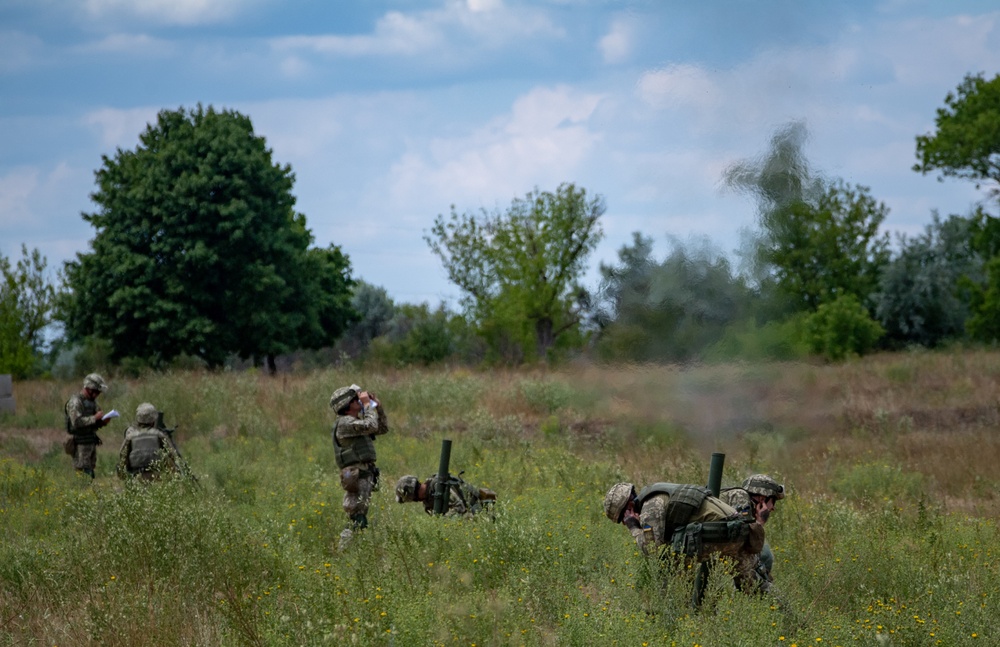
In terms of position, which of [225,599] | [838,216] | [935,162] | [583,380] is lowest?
[225,599]

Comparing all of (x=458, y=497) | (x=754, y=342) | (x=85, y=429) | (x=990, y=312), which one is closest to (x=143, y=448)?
(x=85, y=429)

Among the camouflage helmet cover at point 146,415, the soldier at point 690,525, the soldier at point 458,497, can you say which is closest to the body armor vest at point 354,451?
the soldier at point 458,497

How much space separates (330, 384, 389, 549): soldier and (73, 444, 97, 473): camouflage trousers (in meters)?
5.90

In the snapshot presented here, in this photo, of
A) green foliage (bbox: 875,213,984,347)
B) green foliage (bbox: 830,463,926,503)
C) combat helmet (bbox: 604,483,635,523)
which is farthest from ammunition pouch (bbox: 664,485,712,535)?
green foliage (bbox: 875,213,984,347)

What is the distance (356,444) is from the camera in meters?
11.4

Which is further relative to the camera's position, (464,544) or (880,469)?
(880,469)

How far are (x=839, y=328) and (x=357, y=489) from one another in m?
10.2

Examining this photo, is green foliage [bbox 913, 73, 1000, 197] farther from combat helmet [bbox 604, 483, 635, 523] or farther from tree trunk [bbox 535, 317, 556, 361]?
combat helmet [bbox 604, 483, 635, 523]

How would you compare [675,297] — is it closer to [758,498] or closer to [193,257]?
[758,498]

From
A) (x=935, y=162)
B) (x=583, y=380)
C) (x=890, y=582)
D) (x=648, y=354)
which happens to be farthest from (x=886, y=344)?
(x=890, y=582)

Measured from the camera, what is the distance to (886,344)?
33.2 metres

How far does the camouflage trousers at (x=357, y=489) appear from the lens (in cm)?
1145

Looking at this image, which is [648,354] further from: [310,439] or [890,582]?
[310,439]

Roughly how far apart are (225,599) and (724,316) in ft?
22.8
